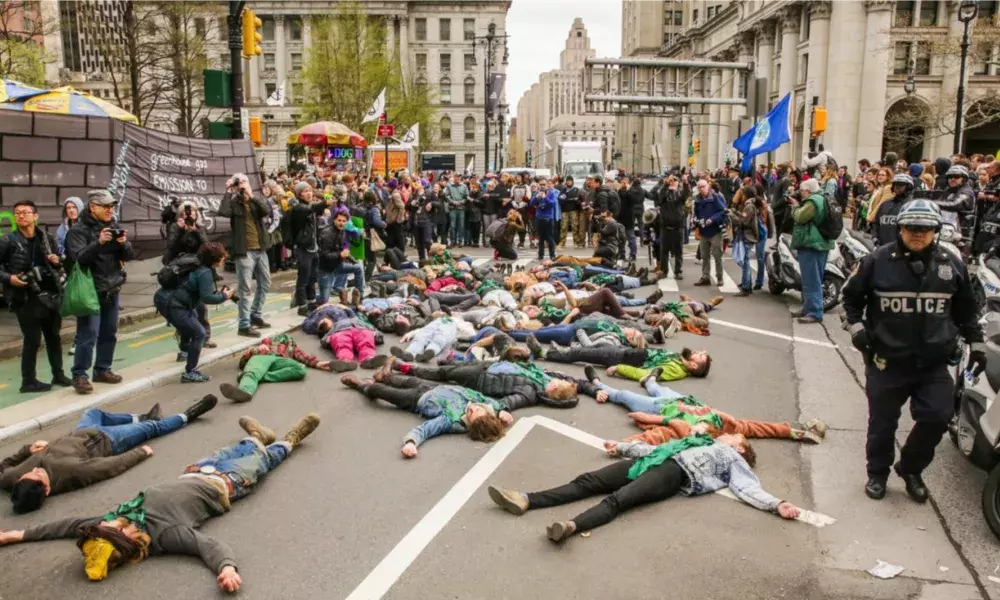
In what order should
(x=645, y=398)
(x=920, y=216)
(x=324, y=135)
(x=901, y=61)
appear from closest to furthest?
(x=920, y=216) < (x=645, y=398) < (x=324, y=135) < (x=901, y=61)

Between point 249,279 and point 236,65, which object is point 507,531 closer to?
point 249,279

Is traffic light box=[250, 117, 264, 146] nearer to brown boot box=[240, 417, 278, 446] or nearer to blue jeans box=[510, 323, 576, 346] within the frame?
blue jeans box=[510, 323, 576, 346]

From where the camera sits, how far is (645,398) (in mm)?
7582

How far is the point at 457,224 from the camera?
2384 centimetres

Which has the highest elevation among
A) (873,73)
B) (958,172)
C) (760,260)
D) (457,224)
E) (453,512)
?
(873,73)

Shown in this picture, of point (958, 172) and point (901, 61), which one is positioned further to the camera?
point (901, 61)

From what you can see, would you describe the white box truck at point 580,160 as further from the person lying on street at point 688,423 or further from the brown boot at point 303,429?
the brown boot at point 303,429

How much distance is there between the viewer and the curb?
277 inches

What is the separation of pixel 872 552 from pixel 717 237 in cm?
1090

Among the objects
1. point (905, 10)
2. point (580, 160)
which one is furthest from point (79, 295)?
point (905, 10)

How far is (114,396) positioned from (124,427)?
1.65 m

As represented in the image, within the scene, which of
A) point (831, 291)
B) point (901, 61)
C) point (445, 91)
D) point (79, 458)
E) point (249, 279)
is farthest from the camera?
point (445, 91)

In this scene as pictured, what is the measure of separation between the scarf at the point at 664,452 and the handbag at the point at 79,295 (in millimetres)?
5610

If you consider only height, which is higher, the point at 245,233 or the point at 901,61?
the point at 901,61
